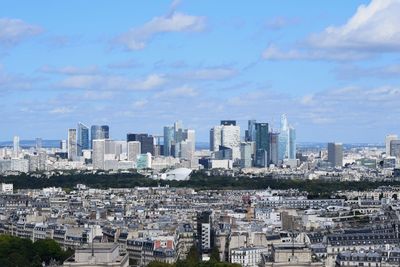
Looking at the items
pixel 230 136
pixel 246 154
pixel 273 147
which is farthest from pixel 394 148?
pixel 246 154

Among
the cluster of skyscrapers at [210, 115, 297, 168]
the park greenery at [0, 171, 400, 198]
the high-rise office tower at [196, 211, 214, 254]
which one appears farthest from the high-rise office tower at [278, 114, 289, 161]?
the high-rise office tower at [196, 211, 214, 254]

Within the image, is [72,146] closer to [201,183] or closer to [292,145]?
[292,145]

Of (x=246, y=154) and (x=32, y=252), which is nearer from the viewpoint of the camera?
(x=32, y=252)

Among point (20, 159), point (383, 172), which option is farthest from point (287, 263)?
point (20, 159)

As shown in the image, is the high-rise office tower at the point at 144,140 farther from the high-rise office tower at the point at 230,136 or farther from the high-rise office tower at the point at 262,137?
the high-rise office tower at the point at 262,137

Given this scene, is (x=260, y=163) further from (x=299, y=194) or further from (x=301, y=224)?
(x=301, y=224)

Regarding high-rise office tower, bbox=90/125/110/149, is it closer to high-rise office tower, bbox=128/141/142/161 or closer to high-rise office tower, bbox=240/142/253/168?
high-rise office tower, bbox=128/141/142/161

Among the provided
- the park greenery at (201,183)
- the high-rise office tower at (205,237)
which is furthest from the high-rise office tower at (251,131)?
the high-rise office tower at (205,237)
